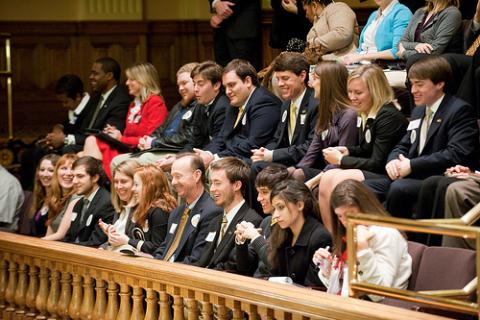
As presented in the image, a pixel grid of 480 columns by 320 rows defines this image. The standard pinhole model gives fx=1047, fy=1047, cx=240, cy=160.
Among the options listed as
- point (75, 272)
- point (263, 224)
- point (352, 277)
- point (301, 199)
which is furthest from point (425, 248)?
point (75, 272)

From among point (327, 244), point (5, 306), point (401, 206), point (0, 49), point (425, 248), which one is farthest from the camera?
point (0, 49)

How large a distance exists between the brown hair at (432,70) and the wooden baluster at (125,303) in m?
1.79

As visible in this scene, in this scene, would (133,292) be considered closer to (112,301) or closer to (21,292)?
(112,301)

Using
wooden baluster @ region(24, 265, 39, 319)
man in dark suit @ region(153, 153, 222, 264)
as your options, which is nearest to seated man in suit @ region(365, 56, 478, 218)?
man in dark suit @ region(153, 153, 222, 264)

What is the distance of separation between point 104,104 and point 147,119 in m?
0.55

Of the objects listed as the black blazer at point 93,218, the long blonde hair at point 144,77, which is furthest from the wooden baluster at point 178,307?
the long blonde hair at point 144,77

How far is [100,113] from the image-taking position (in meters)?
8.14

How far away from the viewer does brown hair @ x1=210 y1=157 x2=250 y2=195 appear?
546 cm

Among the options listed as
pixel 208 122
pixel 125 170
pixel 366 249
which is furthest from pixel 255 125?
pixel 366 249

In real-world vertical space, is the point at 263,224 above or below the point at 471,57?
below

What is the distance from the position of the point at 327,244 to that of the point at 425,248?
62cm

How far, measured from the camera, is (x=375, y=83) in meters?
5.55

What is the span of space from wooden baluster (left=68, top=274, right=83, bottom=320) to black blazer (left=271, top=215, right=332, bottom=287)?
1.06 meters

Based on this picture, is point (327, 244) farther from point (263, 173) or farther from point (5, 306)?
point (5, 306)
